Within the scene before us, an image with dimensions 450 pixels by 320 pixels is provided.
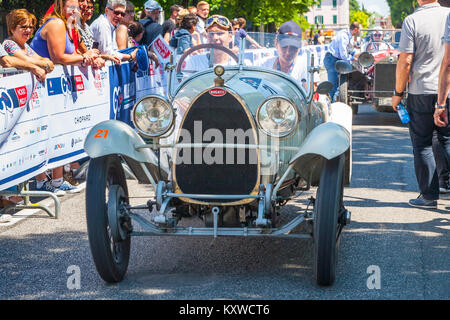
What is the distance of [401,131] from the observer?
12.2 meters

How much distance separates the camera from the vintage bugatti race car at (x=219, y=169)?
434cm

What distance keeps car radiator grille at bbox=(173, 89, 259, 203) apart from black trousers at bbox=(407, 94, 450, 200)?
7.97ft

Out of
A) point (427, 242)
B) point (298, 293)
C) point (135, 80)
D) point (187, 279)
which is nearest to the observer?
point (298, 293)

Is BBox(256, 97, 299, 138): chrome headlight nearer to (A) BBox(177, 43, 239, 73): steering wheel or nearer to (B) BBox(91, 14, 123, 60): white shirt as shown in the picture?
(A) BBox(177, 43, 239, 73): steering wheel

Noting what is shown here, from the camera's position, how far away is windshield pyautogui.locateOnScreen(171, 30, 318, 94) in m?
5.56

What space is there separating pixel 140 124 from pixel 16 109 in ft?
6.56

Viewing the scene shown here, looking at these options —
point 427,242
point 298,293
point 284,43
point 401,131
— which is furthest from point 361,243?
point 401,131

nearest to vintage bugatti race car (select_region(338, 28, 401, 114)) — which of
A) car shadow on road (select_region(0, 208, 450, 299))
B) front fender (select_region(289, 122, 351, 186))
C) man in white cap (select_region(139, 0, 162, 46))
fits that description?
man in white cap (select_region(139, 0, 162, 46))

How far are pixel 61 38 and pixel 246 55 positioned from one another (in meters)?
2.92

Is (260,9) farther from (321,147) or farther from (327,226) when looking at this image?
(327,226)

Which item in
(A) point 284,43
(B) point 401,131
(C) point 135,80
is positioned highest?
(A) point 284,43

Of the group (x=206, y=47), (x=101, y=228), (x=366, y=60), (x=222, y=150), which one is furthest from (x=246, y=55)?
(x=366, y=60)

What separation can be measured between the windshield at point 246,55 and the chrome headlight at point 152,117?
3.05 ft

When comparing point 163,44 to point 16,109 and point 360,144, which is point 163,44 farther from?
point 16,109
